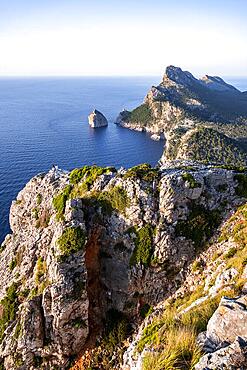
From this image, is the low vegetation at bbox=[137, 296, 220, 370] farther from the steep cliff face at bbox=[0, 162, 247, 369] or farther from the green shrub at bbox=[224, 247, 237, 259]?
the steep cliff face at bbox=[0, 162, 247, 369]

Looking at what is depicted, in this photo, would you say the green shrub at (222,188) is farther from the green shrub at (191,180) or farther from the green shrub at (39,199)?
the green shrub at (39,199)

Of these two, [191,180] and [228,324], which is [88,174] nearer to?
[191,180]

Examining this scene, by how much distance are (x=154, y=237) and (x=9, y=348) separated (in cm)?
1187

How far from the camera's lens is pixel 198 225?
2302cm

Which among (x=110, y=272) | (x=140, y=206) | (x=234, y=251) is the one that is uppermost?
(x=140, y=206)

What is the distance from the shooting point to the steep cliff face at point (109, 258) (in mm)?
21125

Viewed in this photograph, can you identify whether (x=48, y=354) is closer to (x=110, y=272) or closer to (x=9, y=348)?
(x=9, y=348)

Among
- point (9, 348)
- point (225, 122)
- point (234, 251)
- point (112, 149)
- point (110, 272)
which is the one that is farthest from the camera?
point (225, 122)

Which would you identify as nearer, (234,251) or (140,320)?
(234,251)

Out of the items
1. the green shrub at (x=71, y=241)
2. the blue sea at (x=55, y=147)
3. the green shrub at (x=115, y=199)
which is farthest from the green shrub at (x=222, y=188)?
the blue sea at (x=55, y=147)

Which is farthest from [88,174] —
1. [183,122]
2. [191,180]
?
[183,122]

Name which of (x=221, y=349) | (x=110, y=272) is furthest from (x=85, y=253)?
(x=221, y=349)

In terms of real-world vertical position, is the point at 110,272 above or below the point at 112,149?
above

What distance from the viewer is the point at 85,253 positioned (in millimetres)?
22719
